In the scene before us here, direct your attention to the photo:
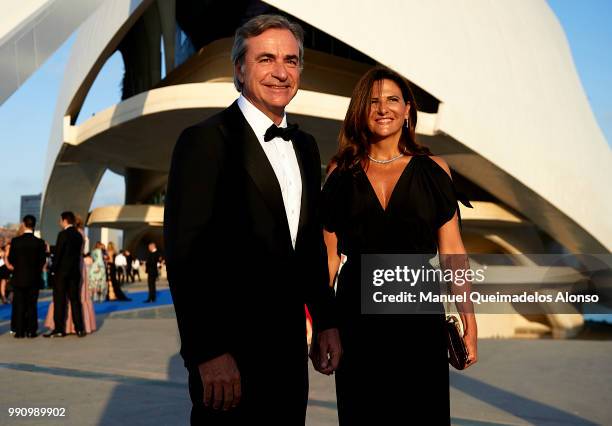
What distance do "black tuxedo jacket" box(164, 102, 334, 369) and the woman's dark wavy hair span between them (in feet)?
1.88

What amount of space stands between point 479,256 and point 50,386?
18809 millimetres

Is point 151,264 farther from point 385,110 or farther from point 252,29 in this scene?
point 252,29

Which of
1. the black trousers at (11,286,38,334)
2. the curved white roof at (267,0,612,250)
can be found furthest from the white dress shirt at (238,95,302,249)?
the curved white roof at (267,0,612,250)

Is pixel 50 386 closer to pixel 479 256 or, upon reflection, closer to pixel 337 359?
pixel 337 359

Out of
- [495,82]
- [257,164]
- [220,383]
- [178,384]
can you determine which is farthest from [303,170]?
[495,82]

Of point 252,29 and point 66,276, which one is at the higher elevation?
point 252,29

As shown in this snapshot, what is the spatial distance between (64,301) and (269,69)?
7341 mm

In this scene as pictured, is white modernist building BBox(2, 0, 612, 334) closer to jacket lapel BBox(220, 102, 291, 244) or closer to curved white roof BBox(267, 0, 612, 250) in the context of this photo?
curved white roof BBox(267, 0, 612, 250)

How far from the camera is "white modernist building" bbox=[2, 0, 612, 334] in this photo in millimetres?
14445

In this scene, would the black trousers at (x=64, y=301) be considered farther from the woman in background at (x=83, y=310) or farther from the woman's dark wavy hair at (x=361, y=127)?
the woman's dark wavy hair at (x=361, y=127)

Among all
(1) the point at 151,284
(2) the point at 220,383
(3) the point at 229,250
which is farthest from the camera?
(1) the point at 151,284

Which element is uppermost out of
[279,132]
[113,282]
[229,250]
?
[279,132]

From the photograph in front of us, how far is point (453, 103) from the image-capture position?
14633 mm

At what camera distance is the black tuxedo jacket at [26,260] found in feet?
27.0
